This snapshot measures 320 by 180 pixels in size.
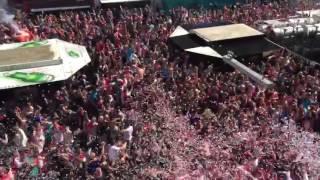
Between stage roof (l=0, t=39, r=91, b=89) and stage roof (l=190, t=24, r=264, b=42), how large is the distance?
4608mm

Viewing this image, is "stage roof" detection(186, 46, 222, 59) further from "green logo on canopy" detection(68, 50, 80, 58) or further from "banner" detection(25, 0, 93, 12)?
"banner" detection(25, 0, 93, 12)

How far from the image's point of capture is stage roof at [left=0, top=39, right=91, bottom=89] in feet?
47.8

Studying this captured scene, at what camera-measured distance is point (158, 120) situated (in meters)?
13.5

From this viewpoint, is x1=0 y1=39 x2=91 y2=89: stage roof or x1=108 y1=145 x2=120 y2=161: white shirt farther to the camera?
x1=0 y1=39 x2=91 y2=89: stage roof

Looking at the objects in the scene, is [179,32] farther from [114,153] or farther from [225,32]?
[114,153]

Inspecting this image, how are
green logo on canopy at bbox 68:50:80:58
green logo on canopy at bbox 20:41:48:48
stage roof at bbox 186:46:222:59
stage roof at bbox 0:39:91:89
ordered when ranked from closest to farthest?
stage roof at bbox 0:39:91:89
green logo on canopy at bbox 68:50:80:58
green logo on canopy at bbox 20:41:48:48
stage roof at bbox 186:46:222:59

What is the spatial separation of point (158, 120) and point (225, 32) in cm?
656

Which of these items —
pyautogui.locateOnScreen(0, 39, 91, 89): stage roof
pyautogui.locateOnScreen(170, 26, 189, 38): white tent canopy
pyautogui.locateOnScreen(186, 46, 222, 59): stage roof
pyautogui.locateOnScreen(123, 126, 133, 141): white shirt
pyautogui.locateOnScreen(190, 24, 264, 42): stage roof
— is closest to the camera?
pyautogui.locateOnScreen(123, 126, 133, 141): white shirt

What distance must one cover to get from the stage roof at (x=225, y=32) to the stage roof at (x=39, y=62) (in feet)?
15.1

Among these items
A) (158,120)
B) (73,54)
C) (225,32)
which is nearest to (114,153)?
(158,120)

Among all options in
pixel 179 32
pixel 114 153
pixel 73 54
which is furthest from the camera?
pixel 179 32

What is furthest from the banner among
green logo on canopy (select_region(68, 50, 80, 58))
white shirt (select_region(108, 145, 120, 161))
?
white shirt (select_region(108, 145, 120, 161))

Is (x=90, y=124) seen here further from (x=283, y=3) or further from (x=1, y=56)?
(x=283, y=3)

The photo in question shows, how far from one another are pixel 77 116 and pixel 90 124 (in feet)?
3.03
